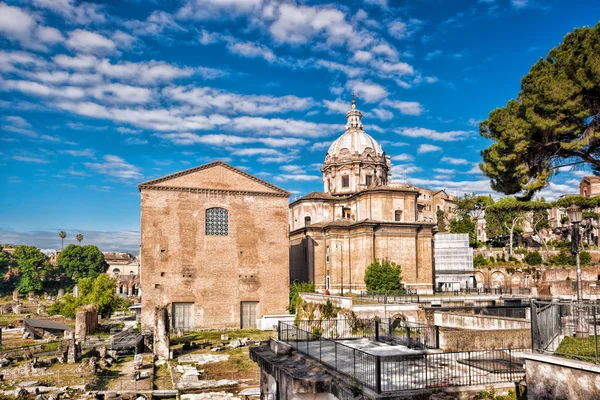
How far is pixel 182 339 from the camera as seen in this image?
30.6 meters

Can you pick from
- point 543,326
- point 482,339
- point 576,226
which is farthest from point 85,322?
point 543,326

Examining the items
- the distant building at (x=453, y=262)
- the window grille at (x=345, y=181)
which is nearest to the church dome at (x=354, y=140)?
the window grille at (x=345, y=181)

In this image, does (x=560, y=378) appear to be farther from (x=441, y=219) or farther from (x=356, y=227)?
(x=441, y=219)

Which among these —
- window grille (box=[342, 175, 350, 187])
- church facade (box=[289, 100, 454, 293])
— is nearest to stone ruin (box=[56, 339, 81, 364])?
church facade (box=[289, 100, 454, 293])

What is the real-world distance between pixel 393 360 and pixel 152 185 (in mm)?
28890

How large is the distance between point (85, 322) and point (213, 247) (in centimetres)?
1006

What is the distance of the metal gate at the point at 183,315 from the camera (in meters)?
34.8

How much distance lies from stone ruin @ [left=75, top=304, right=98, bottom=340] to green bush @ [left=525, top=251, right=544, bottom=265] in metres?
46.6

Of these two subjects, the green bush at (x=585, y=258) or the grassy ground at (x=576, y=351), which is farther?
the green bush at (x=585, y=258)

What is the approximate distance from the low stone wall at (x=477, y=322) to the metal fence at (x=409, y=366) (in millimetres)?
5437

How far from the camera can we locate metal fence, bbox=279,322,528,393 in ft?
27.0

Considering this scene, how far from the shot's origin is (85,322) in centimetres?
2997

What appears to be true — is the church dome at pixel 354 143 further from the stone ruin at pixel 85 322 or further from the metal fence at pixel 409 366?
the metal fence at pixel 409 366

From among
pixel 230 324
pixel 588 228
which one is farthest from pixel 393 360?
pixel 588 228
